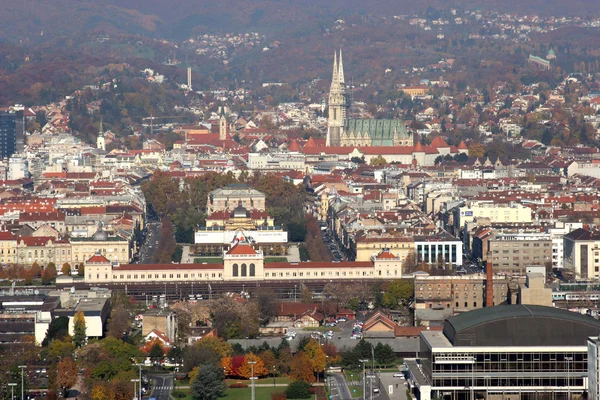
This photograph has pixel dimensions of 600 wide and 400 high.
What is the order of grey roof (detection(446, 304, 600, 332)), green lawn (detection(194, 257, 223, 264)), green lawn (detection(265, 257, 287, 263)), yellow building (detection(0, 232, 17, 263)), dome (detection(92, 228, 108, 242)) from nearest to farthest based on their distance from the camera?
1. grey roof (detection(446, 304, 600, 332))
2. dome (detection(92, 228, 108, 242))
3. green lawn (detection(194, 257, 223, 264))
4. yellow building (detection(0, 232, 17, 263))
5. green lawn (detection(265, 257, 287, 263))

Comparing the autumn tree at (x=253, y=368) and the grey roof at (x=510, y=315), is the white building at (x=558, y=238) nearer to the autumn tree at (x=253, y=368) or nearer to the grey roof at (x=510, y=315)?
the grey roof at (x=510, y=315)

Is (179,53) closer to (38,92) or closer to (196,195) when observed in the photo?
(38,92)

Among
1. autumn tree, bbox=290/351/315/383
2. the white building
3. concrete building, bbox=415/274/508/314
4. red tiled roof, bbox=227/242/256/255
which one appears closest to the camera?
autumn tree, bbox=290/351/315/383

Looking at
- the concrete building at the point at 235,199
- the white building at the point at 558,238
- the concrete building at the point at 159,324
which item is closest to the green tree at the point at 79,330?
the concrete building at the point at 159,324

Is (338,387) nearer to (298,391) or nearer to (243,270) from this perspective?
(298,391)

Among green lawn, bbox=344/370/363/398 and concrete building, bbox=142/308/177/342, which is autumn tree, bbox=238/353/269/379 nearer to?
green lawn, bbox=344/370/363/398

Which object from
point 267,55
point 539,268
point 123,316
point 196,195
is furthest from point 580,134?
point 267,55

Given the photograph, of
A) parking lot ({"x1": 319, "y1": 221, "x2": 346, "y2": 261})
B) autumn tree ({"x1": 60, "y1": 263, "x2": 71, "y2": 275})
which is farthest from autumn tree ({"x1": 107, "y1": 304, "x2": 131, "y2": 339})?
parking lot ({"x1": 319, "y1": 221, "x2": 346, "y2": 261})
